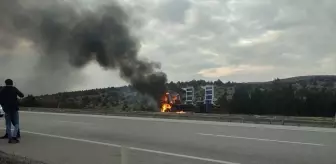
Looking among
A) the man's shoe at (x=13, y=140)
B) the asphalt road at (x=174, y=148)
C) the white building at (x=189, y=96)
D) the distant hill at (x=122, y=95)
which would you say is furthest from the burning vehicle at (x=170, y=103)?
the man's shoe at (x=13, y=140)

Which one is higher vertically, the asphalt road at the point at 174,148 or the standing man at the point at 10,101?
the standing man at the point at 10,101

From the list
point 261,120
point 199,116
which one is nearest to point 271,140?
point 261,120

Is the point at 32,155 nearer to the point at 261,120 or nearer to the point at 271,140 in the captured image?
the point at 271,140

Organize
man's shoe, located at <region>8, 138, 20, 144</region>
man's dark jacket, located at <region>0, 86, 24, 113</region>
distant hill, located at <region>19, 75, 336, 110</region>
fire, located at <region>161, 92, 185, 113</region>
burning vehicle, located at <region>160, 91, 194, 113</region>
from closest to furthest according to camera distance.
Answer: man's dark jacket, located at <region>0, 86, 24, 113</region> → man's shoe, located at <region>8, 138, 20, 144</region> → burning vehicle, located at <region>160, 91, 194, 113</region> → fire, located at <region>161, 92, 185, 113</region> → distant hill, located at <region>19, 75, 336, 110</region>

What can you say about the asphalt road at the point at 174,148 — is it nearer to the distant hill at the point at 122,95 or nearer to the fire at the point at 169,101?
the fire at the point at 169,101

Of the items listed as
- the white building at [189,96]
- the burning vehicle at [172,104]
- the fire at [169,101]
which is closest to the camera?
the burning vehicle at [172,104]

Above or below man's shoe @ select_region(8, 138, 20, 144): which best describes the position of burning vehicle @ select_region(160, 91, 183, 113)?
above

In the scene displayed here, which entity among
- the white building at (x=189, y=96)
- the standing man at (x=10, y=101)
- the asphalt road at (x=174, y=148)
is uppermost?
the white building at (x=189, y=96)

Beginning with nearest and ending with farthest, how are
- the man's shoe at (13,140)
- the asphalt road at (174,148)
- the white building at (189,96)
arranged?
1. the asphalt road at (174,148)
2. the man's shoe at (13,140)
3. the white building at (189,96)

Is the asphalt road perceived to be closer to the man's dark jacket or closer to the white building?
the man's dark jacket

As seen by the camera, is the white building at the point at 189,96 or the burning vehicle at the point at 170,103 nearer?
the burning vehicle at the point at 170,103

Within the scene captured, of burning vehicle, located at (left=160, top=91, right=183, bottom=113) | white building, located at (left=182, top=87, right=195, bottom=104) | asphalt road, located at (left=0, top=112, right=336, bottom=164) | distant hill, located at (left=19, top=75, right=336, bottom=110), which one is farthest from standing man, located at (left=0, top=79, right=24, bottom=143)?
distant hill, located at (left=19, top=75, right=336, bottom=110)

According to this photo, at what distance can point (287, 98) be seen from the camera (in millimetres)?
33719

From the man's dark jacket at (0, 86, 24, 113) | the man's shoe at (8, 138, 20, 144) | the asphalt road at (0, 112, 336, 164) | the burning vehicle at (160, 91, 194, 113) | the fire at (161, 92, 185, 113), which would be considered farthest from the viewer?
the fire at (161, 92, 185, 113)
